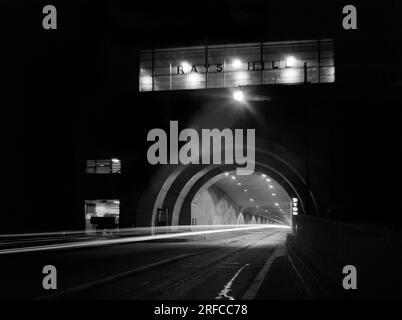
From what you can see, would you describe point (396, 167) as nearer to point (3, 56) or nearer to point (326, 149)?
point (326, 149)

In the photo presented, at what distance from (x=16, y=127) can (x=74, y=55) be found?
756cm

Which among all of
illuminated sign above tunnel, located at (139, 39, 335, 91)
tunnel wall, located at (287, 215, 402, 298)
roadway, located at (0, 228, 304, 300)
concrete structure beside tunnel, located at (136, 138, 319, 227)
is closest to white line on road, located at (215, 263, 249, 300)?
roadway, located at (0, 228, 304, 300)

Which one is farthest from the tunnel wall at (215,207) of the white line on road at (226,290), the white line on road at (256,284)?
the white line on road at (226,290)

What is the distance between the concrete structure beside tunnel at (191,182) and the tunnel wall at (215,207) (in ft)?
14.4

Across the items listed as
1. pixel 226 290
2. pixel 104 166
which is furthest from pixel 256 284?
pixel 104 166

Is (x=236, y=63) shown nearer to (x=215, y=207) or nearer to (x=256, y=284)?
(x=215, y=207)

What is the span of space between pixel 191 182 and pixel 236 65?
538 inches

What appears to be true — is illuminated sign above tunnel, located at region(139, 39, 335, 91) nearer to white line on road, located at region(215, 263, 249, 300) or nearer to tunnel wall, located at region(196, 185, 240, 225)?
tunnel wall, located at region(196, 185, 240, 225)

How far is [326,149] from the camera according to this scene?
37062mm

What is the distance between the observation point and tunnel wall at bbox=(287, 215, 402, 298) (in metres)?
7.57

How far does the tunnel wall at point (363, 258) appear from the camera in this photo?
7570mm

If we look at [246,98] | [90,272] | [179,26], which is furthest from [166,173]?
[90,272]

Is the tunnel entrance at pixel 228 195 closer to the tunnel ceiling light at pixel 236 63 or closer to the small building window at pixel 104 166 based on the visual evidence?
the small building window at pixel 104 166

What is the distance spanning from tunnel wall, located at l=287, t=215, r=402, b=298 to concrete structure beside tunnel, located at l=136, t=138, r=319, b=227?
2104cm
